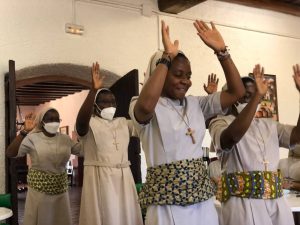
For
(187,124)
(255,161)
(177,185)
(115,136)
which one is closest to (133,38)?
(115,136)

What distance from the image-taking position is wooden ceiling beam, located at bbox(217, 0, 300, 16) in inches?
242

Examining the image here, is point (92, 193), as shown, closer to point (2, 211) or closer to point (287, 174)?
point (2, 211)

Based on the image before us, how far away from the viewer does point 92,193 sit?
3.16 metres

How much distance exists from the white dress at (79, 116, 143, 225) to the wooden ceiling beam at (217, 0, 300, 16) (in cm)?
379

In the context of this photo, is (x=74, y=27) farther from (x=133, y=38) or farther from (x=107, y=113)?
(x=107, y=113)

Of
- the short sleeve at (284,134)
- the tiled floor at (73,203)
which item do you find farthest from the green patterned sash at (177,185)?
the tiled floor at (73,203)

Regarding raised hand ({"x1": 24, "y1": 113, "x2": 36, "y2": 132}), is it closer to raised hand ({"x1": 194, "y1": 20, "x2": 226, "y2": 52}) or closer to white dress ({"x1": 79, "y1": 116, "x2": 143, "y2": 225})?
white dress ({"x1": 79, "y1": 116, "x2": 143, "y2": 225})

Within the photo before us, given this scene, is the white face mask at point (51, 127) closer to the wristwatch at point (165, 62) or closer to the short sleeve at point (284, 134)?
the short sleeve at point (284, 134)

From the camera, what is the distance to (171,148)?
152 cm

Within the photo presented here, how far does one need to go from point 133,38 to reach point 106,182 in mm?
2562

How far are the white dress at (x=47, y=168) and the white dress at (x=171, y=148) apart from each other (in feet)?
7.61

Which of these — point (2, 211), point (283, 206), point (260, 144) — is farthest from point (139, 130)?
point (2, 211)

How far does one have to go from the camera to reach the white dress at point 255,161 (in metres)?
1.97

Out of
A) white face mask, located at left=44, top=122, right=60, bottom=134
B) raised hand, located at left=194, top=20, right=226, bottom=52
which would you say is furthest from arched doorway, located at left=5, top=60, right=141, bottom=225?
raised hand, located at left=194, top=20, right=226, bottom=52
